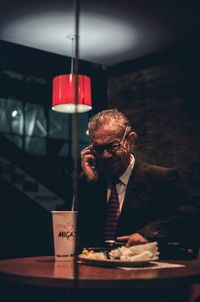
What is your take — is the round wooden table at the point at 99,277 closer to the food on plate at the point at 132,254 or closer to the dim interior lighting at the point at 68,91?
the food on plate at the point at 132,254

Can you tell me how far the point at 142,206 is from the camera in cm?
243

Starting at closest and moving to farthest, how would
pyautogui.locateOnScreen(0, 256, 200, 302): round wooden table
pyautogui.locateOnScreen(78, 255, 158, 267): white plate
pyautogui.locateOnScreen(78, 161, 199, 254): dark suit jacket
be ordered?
pyautogui.locateOnScreen(0, 256, 200, 302): round wooden table → pyautogui.locateOnScreen(78, 255, 158, 267): white plate → pyautogui.locateOnScreen(78, 161, 199, 254): dark suit jacket

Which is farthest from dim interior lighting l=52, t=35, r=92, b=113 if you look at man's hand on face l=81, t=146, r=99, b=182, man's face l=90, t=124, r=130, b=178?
man's face l=90, t=124, r=130, b=178

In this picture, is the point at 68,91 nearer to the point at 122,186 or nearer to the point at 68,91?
the point at 68,91

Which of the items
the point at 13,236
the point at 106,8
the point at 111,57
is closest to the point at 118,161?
the point at 106,8

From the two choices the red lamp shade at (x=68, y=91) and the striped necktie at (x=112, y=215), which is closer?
the striped necktie at (x=112, y=215)

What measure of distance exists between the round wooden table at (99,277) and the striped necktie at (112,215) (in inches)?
24.5

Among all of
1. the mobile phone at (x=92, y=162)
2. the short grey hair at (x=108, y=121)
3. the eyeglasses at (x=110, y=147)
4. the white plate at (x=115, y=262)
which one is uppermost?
the short grey hair at (x=108, y=121)

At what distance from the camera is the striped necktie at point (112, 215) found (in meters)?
2.38

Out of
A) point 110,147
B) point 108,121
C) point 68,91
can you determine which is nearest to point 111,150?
point 110,147

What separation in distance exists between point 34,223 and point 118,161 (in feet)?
18.8

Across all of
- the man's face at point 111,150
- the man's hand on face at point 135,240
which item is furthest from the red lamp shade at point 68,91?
the man's hand on face at point 135,240

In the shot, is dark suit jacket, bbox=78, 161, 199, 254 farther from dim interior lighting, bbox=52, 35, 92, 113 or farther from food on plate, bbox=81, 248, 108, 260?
dim interior lighting, bbox=52, 35, 92, 113

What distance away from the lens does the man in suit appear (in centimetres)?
238
